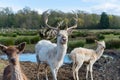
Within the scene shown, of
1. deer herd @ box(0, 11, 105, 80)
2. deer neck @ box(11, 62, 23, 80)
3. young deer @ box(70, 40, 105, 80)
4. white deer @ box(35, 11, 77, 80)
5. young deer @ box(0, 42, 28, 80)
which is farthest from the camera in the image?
young deer @ box(70, 40, 105, 80)

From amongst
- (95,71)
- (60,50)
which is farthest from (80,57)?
(60,50)

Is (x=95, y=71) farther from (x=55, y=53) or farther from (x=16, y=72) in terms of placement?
(x=16, y=72)

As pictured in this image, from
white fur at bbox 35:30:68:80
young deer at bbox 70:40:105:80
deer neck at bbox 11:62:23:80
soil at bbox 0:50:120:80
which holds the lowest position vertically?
soil at bbox 0:50:120:80

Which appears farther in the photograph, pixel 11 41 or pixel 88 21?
pixel 88 21

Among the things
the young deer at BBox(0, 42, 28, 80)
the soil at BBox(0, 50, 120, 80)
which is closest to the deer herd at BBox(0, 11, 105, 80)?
the young deer at BBox(0, 42, 28, 80)

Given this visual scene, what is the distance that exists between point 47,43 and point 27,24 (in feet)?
260

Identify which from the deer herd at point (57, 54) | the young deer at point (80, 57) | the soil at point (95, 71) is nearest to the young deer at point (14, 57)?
the deer herd at point (57, 54)

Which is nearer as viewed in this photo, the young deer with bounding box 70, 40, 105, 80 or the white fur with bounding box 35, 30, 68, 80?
the white fur with bounding box 35, 30, 68, 80

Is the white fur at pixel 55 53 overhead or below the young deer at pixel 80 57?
overhead

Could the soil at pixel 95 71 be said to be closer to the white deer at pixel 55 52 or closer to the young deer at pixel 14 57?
the white deer at pixel 55 52

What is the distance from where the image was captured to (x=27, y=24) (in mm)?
94000

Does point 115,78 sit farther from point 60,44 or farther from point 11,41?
point 11,41

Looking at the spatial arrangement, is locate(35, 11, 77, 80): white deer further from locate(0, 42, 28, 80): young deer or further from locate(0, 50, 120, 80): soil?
locate(0, 42, 28, 80): young deer

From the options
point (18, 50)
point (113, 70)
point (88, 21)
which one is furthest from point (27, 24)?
point (18, 50)
